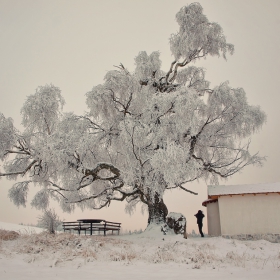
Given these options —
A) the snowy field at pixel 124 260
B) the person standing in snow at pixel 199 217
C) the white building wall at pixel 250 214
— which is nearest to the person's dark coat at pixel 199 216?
the person standing in snow at pixel 199 217

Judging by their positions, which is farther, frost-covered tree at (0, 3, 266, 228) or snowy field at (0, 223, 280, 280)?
frost-covered tree at (0, 3, 266, 228)

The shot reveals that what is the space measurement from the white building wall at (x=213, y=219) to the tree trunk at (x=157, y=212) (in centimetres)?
357

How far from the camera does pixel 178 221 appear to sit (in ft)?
56.1

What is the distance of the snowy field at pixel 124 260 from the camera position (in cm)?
798

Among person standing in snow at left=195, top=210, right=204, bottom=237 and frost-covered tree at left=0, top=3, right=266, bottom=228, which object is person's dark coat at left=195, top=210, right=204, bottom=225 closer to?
person standing in snow at left=195, top=210, right=204, bottom=237

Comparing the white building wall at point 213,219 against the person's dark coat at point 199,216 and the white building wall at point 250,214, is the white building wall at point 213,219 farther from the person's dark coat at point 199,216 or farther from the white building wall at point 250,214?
the white building wall at point 250,214

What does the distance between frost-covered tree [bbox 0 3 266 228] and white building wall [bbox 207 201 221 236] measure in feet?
5.87

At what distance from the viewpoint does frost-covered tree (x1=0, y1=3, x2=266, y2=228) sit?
50.6 ft

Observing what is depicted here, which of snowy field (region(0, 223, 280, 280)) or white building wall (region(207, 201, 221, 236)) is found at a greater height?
white building wall (region(207, 201, 221, 236))

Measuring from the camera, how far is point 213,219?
19844 mm

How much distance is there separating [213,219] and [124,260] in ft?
36.2

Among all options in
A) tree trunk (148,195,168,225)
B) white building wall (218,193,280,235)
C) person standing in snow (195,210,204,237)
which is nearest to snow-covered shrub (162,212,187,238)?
tree trunk (148,195,168,225)

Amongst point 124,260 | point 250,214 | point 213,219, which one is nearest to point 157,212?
point 213,219

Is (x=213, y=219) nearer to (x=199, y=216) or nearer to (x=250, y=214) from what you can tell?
(x=199, y=216)
